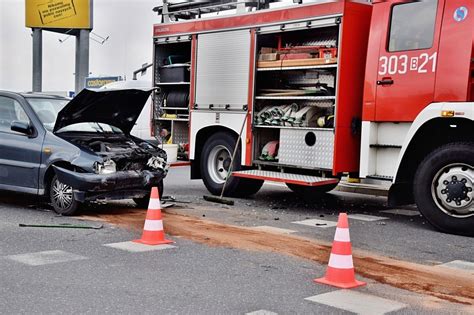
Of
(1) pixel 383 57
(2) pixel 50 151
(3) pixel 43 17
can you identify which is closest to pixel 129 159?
(2) pixel 50 151

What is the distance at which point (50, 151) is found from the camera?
28.7 feet

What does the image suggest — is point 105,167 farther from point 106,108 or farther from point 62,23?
point 62,23

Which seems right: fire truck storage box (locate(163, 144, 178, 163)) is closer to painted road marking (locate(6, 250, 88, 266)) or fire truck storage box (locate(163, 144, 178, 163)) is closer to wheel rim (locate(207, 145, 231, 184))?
wheel rim (locate(207, 145, 231, 184))

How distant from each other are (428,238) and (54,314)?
500cm

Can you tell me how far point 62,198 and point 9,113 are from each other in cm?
182

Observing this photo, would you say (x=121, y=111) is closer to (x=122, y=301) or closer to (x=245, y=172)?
(x=245, y=172)

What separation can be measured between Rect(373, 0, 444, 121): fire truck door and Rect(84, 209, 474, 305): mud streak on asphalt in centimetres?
238

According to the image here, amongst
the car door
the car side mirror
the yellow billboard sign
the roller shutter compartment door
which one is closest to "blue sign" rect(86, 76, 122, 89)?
the yellow billboard sign

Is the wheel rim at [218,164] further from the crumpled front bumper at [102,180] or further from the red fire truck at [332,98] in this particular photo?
the crumpled front bumper at [102,180]

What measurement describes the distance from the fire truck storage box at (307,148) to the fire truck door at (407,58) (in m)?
0.89

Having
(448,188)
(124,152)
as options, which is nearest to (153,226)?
(124,152)

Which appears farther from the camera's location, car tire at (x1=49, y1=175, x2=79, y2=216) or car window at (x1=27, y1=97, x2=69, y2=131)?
car window at (x1=27, y1=97, x2=69, y2=131)

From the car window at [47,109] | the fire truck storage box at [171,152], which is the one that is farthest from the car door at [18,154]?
the fire truck storage box at [171,152]

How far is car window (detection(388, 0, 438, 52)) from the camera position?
8227 millimetres
